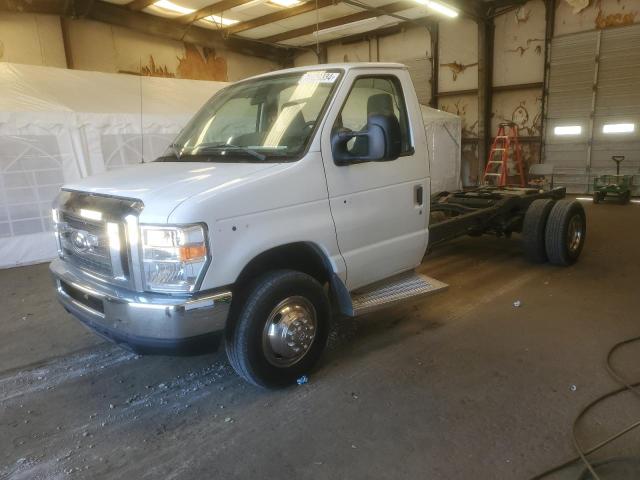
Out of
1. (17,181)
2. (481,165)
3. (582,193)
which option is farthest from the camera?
(481,165)

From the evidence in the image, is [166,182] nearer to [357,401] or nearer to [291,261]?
[291,261]

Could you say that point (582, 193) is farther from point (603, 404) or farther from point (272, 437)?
point (272, 437)

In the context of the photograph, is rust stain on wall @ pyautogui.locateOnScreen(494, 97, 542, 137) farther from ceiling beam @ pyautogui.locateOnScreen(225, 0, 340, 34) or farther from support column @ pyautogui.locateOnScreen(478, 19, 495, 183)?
ceiling beam @ pyautogui.locateOnScreen(225, 0, 340, 34)

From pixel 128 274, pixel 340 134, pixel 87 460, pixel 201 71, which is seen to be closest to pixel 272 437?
pixel 87 460

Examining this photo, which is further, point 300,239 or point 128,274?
point 300,239

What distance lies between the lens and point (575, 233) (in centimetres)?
610

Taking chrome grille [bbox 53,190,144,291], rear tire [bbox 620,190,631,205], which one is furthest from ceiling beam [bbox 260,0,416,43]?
chrome grille [bbox 53,190,144,291]

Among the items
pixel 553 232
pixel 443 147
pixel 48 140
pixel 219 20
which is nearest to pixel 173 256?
pixel 553 232

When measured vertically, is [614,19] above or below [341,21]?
below

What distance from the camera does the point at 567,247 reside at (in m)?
5.85

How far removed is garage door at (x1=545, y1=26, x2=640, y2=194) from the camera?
11367 mm

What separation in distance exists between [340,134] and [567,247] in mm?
4080

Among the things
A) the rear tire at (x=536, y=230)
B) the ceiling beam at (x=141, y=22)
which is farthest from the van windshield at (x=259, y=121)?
the ceiling beam at (x=141, y=22)

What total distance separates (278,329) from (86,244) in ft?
4.49
